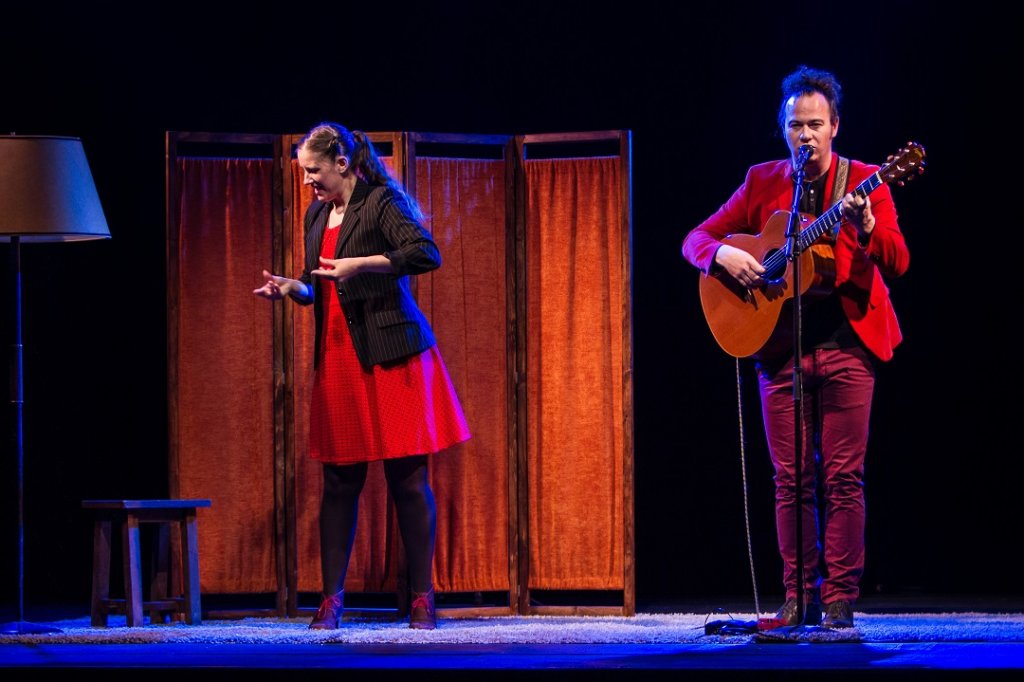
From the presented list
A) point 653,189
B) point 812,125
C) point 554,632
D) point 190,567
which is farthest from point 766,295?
point 190,567

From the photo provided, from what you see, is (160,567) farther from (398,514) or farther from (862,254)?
(862,254)

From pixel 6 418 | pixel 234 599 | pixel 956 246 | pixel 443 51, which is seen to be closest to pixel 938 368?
pixel 956 246

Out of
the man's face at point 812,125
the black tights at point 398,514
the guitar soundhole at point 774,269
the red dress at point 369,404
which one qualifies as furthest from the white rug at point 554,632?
the man's face at point 812,125

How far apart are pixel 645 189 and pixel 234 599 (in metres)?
2.48

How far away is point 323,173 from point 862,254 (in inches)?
69.6

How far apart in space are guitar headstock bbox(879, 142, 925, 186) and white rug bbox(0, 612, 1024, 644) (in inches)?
51.2

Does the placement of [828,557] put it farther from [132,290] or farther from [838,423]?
[132,290]

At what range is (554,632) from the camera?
447 centimetres

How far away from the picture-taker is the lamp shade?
187 inches

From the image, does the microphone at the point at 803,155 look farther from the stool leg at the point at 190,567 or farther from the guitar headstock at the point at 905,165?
the stool leg at the point at 190,567

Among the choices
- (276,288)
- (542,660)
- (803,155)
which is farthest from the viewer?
(276,288)

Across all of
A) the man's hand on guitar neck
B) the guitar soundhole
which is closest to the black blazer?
the man's hand on guitar neck

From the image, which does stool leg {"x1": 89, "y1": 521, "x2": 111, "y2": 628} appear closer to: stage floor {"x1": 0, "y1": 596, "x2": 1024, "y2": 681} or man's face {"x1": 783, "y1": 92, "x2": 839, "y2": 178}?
stage floor {"x1": 0, "y1": 596, "x2": 1024, "y2": 681}

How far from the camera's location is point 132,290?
6.14 metres
